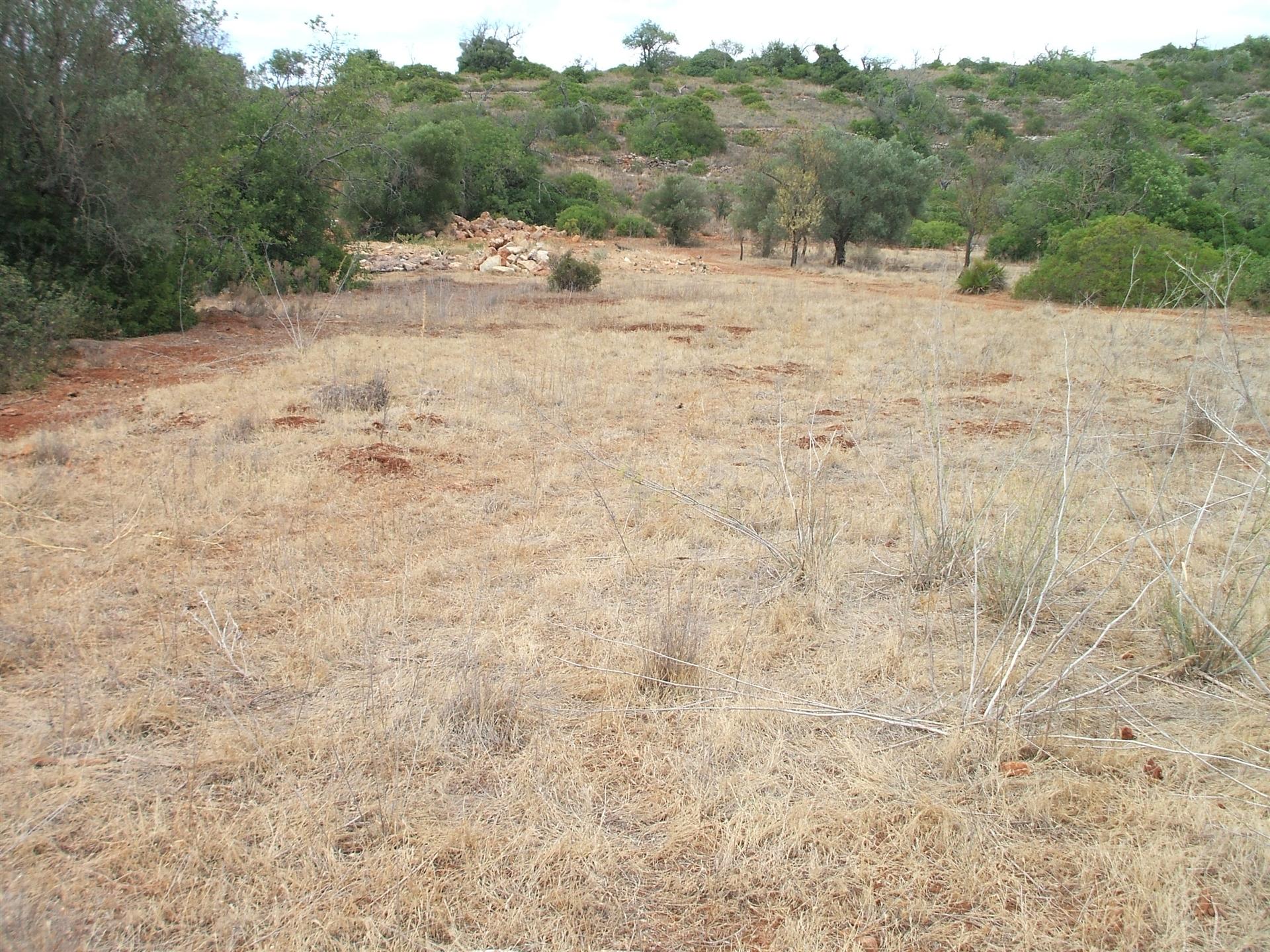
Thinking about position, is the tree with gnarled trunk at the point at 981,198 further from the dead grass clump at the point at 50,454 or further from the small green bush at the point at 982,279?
the dead grass clump at the point at 50,454

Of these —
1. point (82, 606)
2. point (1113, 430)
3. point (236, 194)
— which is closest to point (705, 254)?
point (236, 194)

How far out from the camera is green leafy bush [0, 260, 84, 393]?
786 centimetres

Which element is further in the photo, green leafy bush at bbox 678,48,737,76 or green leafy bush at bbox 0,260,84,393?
green leafy bush at bbox 678,48,737,76

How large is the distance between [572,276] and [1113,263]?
9.13 m

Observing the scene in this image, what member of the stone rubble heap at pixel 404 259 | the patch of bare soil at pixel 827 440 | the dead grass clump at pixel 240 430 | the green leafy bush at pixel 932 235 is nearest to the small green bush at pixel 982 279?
the green leafy bush at pixel 932 235

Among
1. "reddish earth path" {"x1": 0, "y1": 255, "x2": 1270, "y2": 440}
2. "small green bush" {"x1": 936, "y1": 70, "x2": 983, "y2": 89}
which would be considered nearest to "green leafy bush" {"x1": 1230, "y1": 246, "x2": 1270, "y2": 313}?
"reddish earth path" {"x1": 0, "y1": 255, "x2": 1270, "y2": 440}

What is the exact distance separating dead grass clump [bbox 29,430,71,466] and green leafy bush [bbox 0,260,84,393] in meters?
2.58

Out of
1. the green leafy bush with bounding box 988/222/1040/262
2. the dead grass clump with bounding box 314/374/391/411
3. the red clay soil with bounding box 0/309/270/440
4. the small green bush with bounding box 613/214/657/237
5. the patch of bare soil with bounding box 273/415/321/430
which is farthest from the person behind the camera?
the small green bush with bounding box 613/214/657/237

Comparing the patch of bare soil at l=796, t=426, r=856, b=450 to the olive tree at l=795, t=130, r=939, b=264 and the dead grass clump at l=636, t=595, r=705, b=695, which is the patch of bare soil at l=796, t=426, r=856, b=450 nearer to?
the dead grass clump at l=636, t=595, r=705, b=695

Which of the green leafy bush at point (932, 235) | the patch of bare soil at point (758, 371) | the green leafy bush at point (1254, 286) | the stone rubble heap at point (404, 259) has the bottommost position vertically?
the patch of bare soil at point (758, 371)

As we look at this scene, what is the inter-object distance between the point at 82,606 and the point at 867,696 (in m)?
3.26

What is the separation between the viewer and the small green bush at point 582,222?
89.5 ft

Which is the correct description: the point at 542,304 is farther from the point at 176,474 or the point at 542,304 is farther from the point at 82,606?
A: the point at 82,606

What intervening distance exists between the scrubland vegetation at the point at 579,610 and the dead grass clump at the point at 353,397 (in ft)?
0.27
